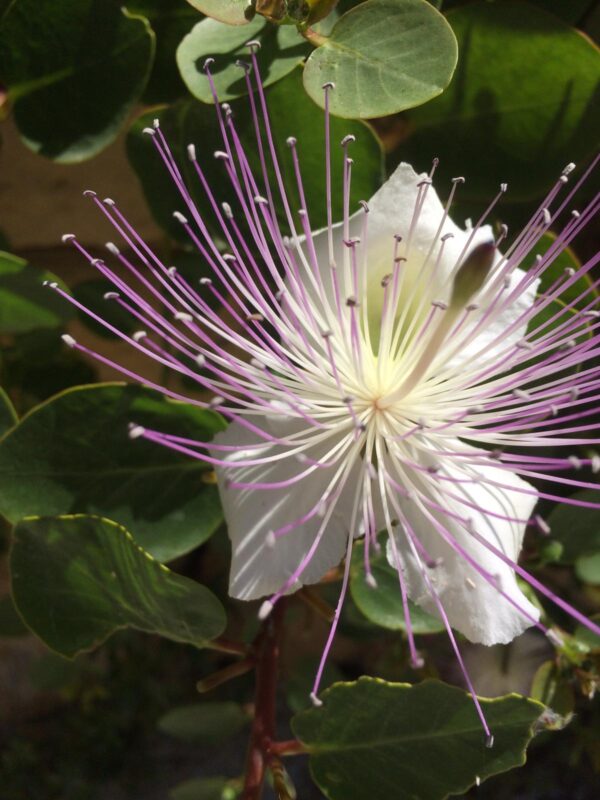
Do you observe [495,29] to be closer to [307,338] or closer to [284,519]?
[307,338]

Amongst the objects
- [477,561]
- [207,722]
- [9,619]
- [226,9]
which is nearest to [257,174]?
[226,9]

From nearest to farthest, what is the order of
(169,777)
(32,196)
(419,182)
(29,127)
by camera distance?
(419,182) → (29,127) → (32,196) → (169,777)

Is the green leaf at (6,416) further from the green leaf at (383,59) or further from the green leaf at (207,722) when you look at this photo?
the green leaf at (207,722)

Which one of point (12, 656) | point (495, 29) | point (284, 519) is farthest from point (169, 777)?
point (495, 29)

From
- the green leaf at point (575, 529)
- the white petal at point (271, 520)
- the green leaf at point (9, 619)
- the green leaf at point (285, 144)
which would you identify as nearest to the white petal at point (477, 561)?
the white petal at point (271, 520)

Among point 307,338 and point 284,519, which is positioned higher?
point 307,338

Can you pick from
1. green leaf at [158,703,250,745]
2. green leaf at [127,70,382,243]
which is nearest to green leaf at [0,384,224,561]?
green leaf at [127,70,382,243]

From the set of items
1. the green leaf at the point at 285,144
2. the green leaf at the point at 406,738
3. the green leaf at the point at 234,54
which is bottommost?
the green leaf at the point at 406,738
